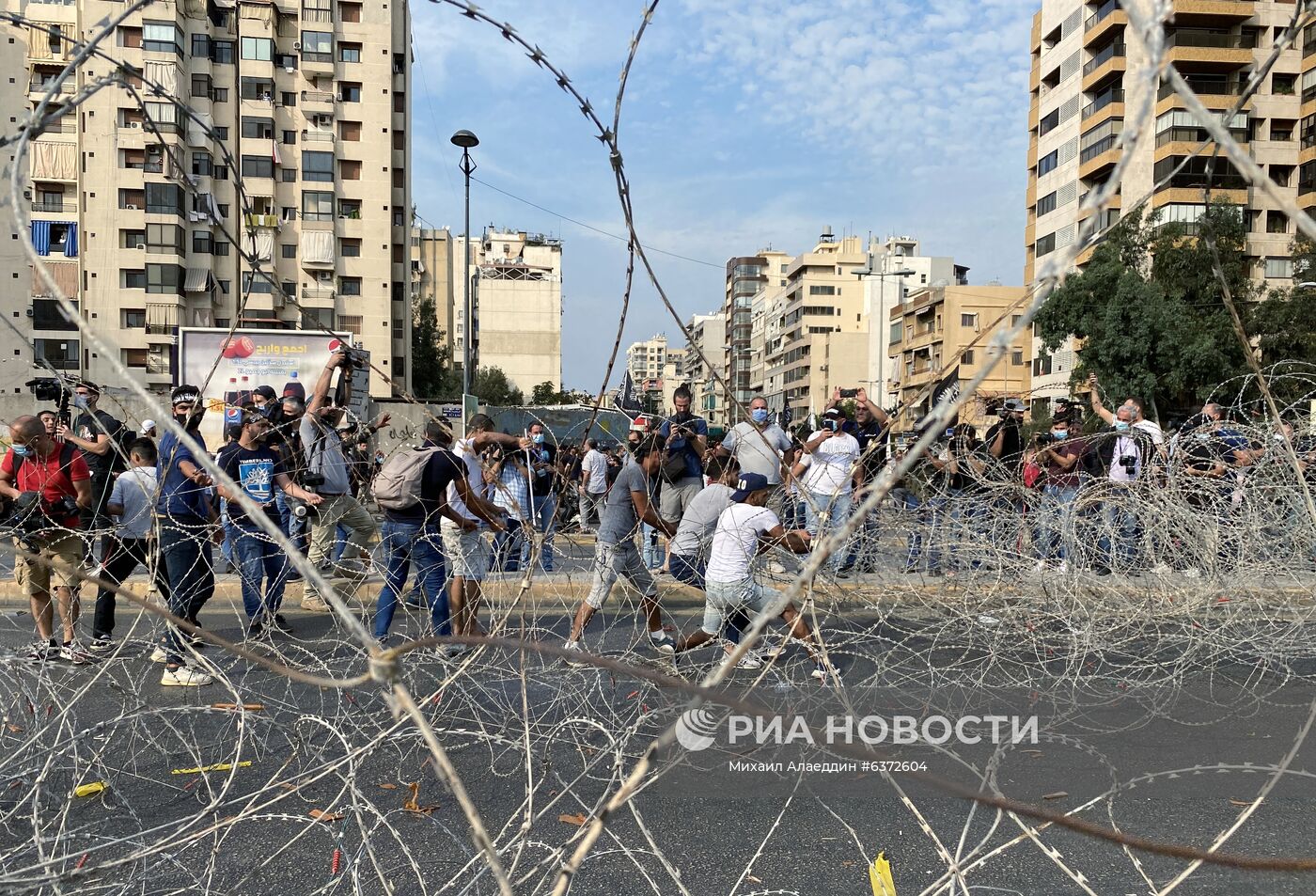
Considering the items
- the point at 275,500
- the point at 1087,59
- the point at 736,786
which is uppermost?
the point at 1087,59

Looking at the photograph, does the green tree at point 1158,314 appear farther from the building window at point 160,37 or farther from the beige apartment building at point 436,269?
the beige apartment building at point 436,269

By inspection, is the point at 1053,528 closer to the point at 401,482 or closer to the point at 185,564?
the point at 401,482

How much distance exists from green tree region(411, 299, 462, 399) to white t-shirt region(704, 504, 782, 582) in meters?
53.9

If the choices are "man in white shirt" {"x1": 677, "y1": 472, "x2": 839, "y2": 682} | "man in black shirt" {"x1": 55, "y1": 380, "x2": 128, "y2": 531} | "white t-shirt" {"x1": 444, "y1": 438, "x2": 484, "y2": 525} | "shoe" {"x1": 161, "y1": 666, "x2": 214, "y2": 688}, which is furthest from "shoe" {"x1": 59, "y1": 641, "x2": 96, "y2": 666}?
"man in white shirt" {"x1": 677, "y1": 472, "x2": 839, "y2": 682}

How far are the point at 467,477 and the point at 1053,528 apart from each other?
378cm

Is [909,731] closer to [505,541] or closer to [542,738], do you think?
[542,738]

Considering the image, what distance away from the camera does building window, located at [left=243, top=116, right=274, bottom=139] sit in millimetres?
48406

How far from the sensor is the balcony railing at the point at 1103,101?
42562mm

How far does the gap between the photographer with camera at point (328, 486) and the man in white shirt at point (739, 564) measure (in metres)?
2.78

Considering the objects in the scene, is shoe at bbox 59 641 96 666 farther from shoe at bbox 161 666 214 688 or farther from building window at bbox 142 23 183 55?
building window at bbox 142 23 183 55

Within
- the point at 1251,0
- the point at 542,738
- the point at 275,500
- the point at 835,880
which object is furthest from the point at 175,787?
the point at 1251,0

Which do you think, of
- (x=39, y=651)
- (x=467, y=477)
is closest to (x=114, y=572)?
(x=467, y=477)

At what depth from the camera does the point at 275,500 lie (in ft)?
22.0

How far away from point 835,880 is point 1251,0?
160 feet
